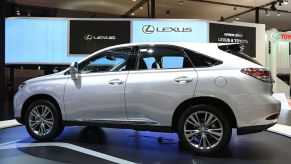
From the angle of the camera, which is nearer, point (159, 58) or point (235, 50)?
point (235, 50)

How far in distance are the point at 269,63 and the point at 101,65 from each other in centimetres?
1277

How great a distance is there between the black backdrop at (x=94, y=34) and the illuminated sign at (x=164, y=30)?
0.33m

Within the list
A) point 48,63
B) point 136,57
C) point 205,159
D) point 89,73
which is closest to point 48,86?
point 89,73

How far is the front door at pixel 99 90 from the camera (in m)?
5.10

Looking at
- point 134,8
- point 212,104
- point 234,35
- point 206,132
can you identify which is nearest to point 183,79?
point 212,104

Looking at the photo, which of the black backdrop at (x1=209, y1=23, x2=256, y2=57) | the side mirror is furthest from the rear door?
the black backdrop at (x1=209, y1=23, x2=256, y2=57)

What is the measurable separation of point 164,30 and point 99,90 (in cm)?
608

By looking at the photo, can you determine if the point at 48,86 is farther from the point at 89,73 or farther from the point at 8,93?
the point at 8,93

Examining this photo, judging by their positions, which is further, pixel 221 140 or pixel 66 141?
pixel 66 141

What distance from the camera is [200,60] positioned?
484cm

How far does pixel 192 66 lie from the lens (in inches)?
190

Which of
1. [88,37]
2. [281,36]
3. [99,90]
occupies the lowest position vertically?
[99,90]

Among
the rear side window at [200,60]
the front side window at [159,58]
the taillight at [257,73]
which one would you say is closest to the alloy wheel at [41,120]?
the front side window at [159,58]

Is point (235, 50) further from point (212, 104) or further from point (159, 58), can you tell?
point (159, 58)
